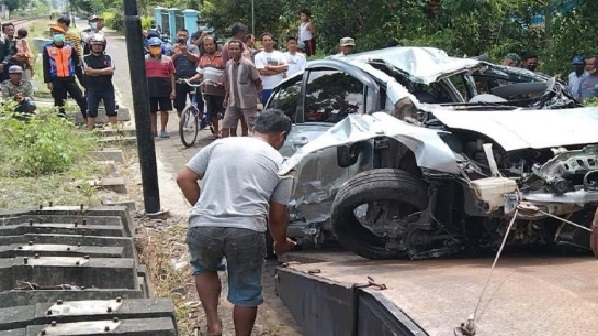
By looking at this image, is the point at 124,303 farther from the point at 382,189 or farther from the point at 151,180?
the point at 151,180

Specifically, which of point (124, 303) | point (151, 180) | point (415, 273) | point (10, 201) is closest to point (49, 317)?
point (124, 303)

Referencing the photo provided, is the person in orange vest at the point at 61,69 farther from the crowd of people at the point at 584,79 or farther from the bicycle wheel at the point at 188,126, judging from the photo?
the crowd of people at the point at 584,79

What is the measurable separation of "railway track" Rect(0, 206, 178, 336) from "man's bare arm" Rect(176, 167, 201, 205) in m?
0.58

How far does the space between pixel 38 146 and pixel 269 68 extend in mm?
3935

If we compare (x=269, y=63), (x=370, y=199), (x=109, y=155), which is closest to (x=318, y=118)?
(x=370, y=199)

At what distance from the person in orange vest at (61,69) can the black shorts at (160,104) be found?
112cm

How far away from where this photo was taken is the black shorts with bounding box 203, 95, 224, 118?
443 inches

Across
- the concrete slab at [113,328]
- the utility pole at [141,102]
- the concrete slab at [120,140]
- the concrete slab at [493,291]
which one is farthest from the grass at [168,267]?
the concrete slab at [120,140]

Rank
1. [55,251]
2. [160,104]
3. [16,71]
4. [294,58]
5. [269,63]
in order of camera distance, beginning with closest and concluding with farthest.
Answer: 1. [55,251]
2. [269,63]
3. [16,71]
4. [294,58]
5. [160,104]

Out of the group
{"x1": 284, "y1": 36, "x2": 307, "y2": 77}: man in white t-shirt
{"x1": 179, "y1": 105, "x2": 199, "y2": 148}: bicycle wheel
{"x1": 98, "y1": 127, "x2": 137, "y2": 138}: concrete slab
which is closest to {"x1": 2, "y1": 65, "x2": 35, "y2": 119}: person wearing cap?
{"x1": 98, "y1": 127, "x2": 137, "y2": 138}: concrete slab

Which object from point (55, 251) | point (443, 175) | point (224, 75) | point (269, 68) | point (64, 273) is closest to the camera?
point (64, 273)

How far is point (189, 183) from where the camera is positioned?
4.26m

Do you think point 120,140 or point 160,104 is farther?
point 160,104

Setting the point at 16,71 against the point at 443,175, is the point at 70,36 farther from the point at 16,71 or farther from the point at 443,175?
the point at 443,175
